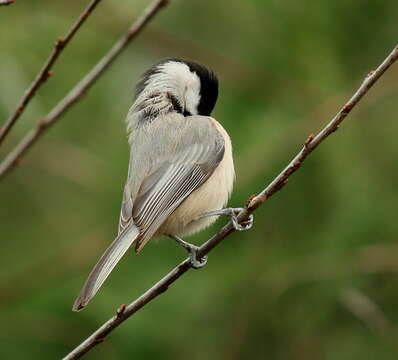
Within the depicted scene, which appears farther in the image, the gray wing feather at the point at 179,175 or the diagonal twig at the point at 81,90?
the gray wing feather at the point at 179,175

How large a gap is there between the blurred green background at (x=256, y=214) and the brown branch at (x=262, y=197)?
4.01 ft

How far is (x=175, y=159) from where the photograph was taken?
3.61 m

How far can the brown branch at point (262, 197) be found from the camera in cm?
231

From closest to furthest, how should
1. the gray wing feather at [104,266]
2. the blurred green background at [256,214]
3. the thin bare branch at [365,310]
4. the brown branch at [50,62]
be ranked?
the brown branch at [50,62], the gray wing feather at [104,266], the thin bare branch at [365,310], the blurred green background at [256,214]

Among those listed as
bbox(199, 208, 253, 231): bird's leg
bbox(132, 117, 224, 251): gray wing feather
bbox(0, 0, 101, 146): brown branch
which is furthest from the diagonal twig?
bbox(132, 117, 224, 251): gray wing feather

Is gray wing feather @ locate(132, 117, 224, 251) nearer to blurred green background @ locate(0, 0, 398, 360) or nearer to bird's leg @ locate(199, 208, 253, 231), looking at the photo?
bird's leg @ locate(199, 208, 253, 231)

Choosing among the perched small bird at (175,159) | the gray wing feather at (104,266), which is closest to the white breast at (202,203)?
the perched small bird at (175,159)

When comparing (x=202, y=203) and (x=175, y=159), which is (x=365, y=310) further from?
(x=175, y=159)

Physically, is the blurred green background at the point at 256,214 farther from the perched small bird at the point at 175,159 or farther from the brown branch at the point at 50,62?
the brown branch at the point at 50,62

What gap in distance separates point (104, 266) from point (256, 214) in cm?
164

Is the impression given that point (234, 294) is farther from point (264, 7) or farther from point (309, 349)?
point (264, 7)

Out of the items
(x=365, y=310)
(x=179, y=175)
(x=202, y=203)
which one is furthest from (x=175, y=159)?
(x=365, y=310)

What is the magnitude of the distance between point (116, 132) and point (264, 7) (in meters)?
1.23

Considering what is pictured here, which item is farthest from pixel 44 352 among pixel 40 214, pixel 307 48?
pixel 307 48
